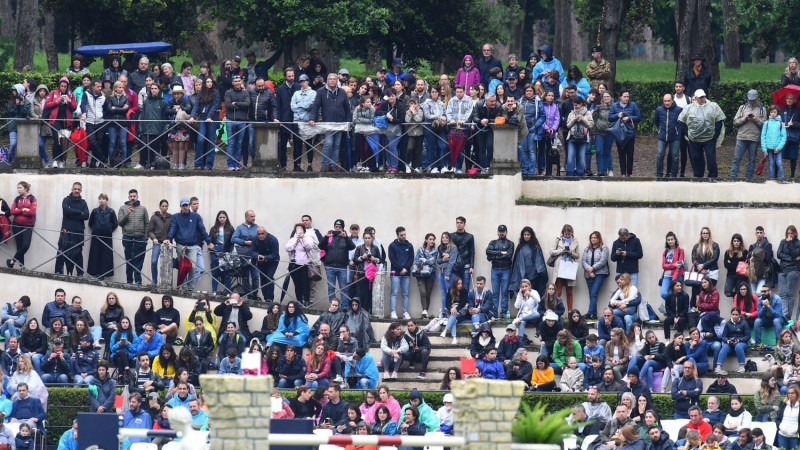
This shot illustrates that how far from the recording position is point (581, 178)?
115 ft

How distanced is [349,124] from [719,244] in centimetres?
710

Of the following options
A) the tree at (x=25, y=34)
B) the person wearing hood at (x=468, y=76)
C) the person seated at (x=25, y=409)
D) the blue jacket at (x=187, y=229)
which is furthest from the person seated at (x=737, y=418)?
the tree at (x=25, y=34)

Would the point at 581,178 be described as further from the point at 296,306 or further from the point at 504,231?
the point at 296,306

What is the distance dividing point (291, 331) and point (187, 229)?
10.1 ft

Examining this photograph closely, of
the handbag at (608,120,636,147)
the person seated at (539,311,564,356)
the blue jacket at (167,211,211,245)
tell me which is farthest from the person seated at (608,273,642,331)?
the blue jacket at (167,211,211,245)

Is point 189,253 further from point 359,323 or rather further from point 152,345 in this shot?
point 359,323

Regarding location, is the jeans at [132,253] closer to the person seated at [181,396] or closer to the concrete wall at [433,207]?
the concrete wall at [433,207]

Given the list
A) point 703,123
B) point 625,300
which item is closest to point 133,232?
point 625,300

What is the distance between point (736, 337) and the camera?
104 feet

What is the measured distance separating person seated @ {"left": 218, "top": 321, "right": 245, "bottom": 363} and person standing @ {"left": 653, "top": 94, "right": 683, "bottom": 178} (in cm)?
880

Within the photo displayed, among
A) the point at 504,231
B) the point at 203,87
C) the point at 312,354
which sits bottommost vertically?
the point at 312,354

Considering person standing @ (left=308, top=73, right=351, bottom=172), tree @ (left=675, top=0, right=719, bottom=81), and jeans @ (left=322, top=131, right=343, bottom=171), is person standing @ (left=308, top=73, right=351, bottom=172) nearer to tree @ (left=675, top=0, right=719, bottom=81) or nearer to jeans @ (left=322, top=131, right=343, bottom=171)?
jeans @ (left=322, top=131, right=343, bottom=171)

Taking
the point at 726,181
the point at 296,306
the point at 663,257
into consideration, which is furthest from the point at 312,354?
the point at 726,181

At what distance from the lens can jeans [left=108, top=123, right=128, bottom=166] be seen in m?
35.4
